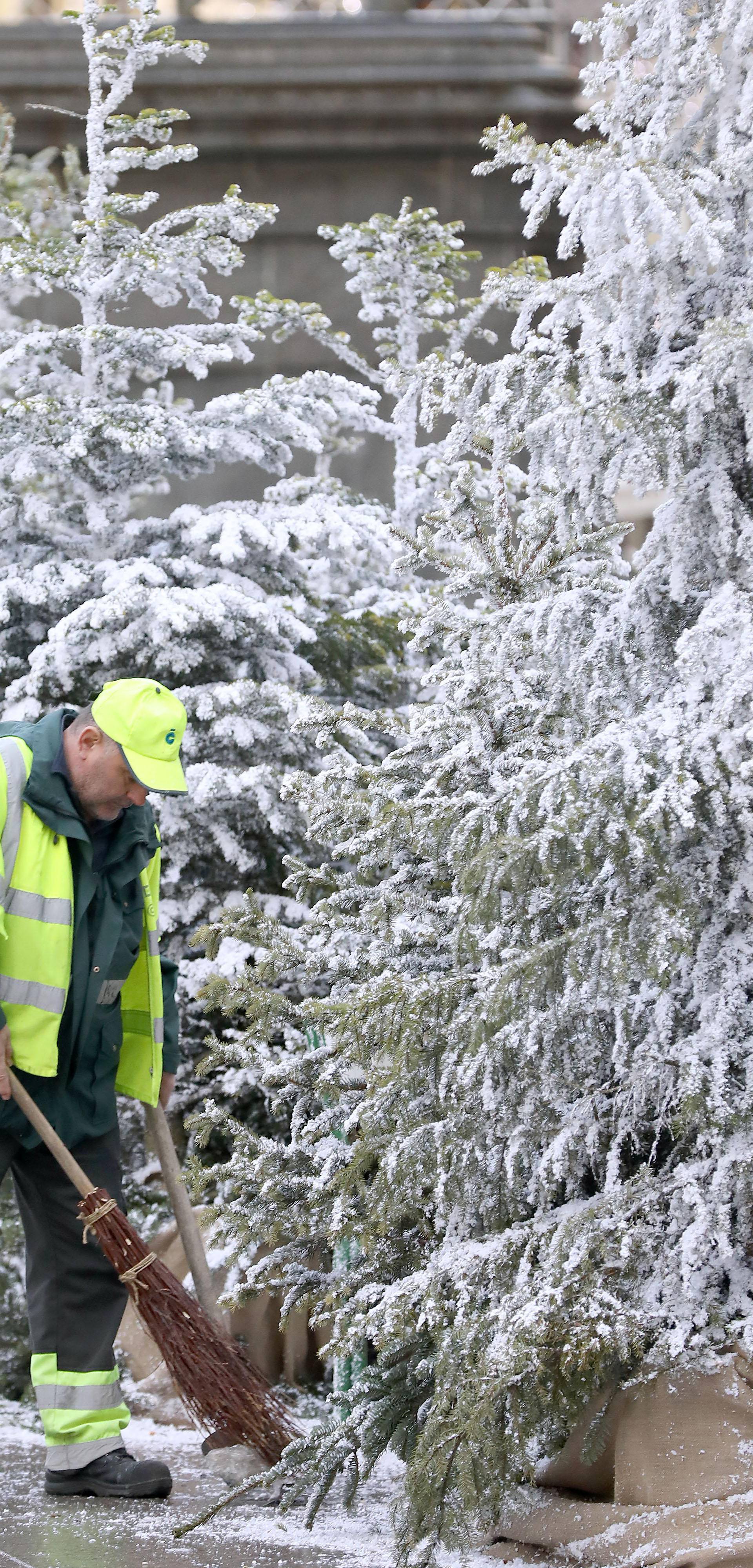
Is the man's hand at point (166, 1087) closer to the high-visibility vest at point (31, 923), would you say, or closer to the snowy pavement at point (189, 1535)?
the high-visibility vest at point (31, 923)

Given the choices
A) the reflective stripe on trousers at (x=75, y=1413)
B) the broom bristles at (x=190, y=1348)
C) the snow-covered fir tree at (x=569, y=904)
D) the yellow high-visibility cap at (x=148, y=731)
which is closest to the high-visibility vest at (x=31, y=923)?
the yellow high-visibility cap at (x=148, y=731)

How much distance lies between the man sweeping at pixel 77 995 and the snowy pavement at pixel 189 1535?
0.11 m

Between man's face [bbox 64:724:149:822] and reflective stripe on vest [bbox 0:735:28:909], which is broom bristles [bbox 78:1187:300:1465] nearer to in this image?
reflective stripe on vest [bbox 0:735:28:909]

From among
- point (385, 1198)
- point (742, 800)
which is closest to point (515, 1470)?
point (385, 1198)

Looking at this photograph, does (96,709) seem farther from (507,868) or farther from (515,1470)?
(515,1470)

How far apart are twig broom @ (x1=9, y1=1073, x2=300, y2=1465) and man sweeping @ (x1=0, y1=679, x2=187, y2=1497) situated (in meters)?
0.16

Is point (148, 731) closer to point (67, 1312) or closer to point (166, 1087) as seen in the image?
point (166, 1087)

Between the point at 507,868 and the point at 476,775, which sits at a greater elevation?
the point at 476,775

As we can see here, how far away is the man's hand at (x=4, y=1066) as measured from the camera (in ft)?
10.3

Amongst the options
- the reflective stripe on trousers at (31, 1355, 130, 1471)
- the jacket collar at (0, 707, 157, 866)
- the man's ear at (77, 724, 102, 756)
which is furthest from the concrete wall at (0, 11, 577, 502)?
the reflective stripe on trousers at (31, 1355, 130, 1471)

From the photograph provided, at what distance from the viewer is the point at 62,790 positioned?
3.34m

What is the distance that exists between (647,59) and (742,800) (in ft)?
6.21

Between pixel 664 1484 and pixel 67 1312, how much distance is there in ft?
5.36

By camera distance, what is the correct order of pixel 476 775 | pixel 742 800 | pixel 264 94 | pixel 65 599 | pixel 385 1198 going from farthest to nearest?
pixel 264 94 < pixel 65 599 < pixel 476 775 < pixel 385 1198 < pixel 742 800
